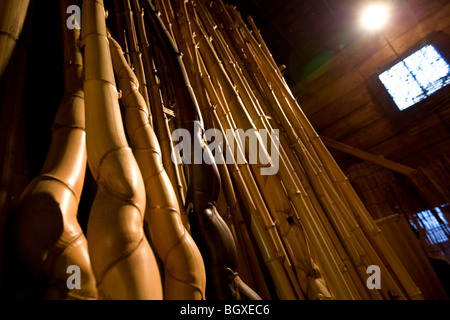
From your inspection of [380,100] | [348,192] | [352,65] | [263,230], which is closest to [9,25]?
[263,230]

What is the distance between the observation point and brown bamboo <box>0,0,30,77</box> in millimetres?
454

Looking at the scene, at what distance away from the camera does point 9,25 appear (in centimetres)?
48

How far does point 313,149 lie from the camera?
4.58ft

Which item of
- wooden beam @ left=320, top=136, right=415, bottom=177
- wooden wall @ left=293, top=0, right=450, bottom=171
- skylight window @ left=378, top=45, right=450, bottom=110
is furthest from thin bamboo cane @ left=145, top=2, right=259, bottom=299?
skylight window @ left=378, top=45, right=450, bottom=110

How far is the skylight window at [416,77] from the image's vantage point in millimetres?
2941

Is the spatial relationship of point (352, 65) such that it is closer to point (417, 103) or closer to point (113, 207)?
point (417, 103)

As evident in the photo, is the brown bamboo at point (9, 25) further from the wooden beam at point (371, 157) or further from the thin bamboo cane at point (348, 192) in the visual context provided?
the wooden beam at point (371, 157)

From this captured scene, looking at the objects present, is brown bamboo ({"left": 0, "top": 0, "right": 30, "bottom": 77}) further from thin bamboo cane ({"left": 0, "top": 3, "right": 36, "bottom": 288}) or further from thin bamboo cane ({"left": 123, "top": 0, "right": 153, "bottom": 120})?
thin bamboo cane ({"left": 123, "top": 0, "right": 153, "bottom": 120})

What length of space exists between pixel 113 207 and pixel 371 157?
3504 mm

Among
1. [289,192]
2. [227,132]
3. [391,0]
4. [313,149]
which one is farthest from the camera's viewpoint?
[391,0]

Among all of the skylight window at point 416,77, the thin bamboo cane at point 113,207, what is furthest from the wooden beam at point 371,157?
the thin bamboo cane at point 113,207
